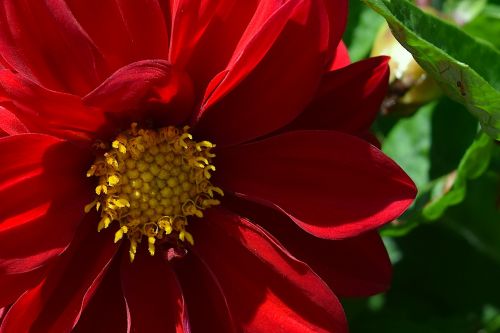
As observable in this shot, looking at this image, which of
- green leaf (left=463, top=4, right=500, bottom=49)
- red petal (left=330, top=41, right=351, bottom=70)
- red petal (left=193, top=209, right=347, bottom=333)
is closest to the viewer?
red petal (left=193, top=209, right=347, bottom=333)

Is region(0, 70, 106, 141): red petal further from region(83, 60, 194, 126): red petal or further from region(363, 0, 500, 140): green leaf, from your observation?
region(363, 0, 500, 140): green leaf

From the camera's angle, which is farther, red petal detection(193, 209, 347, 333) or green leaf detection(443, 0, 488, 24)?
green leaf detection(443, 0, 488, 24)

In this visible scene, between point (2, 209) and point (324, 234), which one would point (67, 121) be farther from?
point (324, 234)

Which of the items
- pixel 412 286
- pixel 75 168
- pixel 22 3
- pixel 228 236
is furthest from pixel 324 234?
pixel 412 286

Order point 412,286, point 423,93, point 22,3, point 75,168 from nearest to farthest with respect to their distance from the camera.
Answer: point 22,3, point 75,168, point 423,93, point 412,286

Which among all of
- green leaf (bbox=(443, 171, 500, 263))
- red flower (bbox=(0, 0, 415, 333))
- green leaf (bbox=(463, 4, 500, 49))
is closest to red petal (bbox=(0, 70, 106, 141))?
red flower (bbox=(0, 0, 415, 333))

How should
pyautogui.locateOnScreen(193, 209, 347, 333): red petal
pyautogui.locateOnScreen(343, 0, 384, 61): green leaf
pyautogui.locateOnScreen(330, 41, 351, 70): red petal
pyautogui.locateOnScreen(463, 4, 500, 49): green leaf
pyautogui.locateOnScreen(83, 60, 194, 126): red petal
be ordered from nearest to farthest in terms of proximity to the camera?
1. pyautogui.locateOnScreen(83, 60, 194, 126): red petal
2. pyautogui.locateOnScreen(193, 209, 347, 333): red petal
3. pyautogui.locateOnScreen(330, 41, 351, 70): red petal
4. pyautogui.locateOnScreen(463, 4, 500, 49): green leaf
5. pyautogui.locateOnScreen(343, 0, 384, 61): green leaf

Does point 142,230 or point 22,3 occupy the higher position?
point 22,3

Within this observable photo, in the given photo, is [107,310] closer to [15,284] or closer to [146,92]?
[15,284]

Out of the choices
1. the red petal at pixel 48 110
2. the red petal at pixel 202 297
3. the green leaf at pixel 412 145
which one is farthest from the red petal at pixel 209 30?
the green leaf at pixel 412 145
